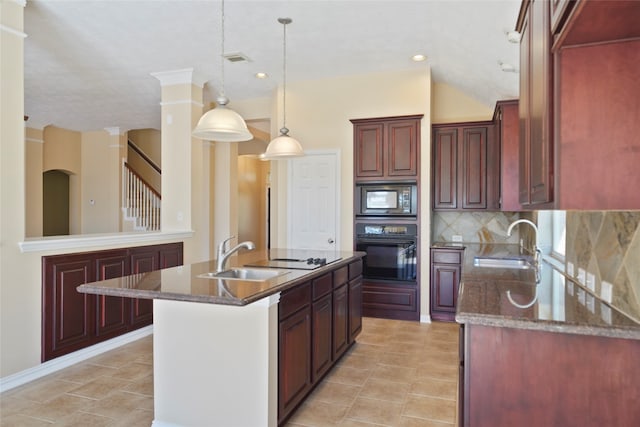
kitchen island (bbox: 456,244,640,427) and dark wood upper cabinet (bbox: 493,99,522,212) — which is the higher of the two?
dark wood upper cabinet (bbox: 493,99,522,212)

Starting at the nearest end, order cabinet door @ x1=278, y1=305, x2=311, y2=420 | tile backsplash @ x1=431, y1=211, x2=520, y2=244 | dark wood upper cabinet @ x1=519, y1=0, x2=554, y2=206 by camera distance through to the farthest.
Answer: dark wood upper cabinet @ x1=519, y1=0, x2=554, y2=206
cabinet door @ x1=278, y1=305, x2=311, y2=420
tile backsplash @ x1=431, y1=211, x2=520, y2=244

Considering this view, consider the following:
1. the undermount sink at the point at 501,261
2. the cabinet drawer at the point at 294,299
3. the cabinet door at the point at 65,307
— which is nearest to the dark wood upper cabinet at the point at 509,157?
the undermount sink at the point at 501,261

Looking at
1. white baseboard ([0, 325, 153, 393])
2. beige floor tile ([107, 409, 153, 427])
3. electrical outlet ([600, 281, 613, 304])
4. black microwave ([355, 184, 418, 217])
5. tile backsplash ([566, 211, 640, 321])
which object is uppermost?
black microwave ([355, 184, 418, 217])

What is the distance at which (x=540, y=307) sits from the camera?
188 centimetres

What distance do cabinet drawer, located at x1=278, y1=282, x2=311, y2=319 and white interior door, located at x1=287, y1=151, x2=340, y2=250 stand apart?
2739 millimetres

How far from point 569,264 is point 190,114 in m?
4.47

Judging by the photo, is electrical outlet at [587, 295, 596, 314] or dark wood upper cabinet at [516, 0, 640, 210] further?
electrical outlet at [587, 295, 596, 314]

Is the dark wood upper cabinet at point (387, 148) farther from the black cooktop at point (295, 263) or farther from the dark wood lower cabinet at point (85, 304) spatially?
the dark wood lower cabinet at point (85, 304)

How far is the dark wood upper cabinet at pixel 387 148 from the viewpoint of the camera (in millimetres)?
5074

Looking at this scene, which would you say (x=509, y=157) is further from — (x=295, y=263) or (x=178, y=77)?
(x=178, y=77)

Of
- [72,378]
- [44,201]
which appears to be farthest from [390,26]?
[44,201]

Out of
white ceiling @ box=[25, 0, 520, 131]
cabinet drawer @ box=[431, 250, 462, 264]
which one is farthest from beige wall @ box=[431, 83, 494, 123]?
cabinet drawer @ box=[431, 250, 462, 264]

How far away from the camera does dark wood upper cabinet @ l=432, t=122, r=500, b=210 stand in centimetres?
515

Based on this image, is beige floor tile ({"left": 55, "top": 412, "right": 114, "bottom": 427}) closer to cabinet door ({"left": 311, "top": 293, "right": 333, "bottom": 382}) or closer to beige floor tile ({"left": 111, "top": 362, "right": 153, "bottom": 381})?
beige floor tile ({"left": 111, "top": 362, "right": 153, "bottom": 381})
